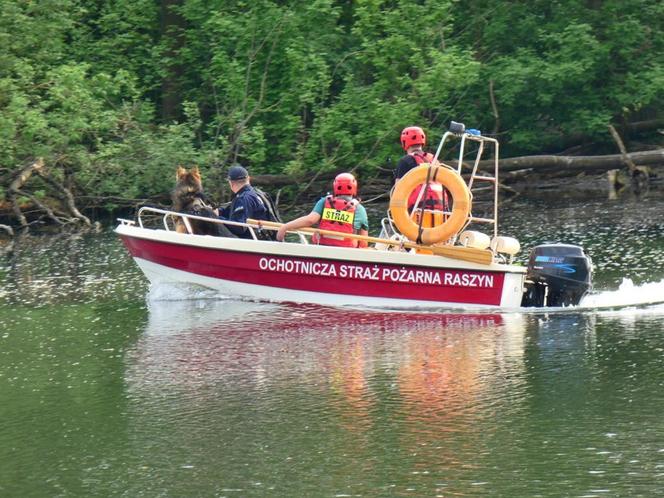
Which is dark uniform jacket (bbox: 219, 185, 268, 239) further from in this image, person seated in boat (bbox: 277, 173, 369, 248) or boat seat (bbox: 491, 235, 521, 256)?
boat seat (bbox: 491, 235, 521, 256)

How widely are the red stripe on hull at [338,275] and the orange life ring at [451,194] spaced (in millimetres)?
385

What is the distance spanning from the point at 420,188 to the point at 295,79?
38.3 ft

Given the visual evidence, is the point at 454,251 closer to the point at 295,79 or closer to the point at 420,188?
the point at 420,188

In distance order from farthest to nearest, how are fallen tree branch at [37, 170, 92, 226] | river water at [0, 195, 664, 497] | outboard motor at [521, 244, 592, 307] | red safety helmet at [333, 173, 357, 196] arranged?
1. fallen tree branch at [37, 170, 92, 226]
2. red safety helmet at [333, 173, 357, 196]
3. outboard motor at [521, 244, 592, 307]
4. river water at [0, 195, 664, 497]

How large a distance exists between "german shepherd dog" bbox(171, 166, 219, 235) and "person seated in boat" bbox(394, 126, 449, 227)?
2322mm

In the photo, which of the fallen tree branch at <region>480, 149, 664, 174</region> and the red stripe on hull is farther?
the fallen tree branch at <region>480, 149, 664, 174</region>

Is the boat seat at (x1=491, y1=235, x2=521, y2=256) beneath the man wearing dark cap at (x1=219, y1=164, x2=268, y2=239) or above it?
beneath

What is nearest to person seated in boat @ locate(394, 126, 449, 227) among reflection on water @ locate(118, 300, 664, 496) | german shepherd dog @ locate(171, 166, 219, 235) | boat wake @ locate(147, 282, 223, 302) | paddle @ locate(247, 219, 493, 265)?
paddle @ locate(247, 219, 493, 265)

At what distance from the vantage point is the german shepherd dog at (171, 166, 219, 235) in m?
14.7

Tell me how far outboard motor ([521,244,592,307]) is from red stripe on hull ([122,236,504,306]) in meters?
0.40

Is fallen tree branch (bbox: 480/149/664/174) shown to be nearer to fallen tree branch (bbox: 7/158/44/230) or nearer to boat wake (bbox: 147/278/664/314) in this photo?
fallen tree branch (bbox: 7/158/44/230)

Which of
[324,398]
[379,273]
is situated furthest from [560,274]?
[324,398]

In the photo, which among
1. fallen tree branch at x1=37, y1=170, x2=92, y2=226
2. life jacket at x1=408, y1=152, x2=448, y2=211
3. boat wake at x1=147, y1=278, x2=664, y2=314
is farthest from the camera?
fallen tree branch at x1=37, y1=170, x2=92, y2=226

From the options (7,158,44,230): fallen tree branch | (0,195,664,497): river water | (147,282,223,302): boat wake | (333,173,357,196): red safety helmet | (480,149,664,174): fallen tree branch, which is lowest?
(0,195,664,497): river water
